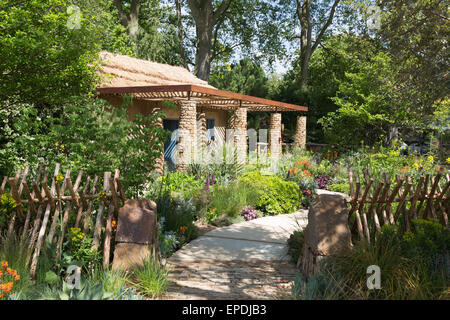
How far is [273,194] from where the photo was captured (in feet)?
26.2

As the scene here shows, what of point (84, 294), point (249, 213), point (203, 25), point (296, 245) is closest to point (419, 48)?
point (296, 245)

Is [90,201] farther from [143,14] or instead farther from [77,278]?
[143,14]

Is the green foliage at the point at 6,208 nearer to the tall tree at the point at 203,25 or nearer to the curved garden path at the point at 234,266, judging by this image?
the curved garden path at the point at 234,266

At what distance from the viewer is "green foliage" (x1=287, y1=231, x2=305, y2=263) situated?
4859mm

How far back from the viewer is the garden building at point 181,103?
1105 centimetres

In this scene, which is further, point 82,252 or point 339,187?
point 339,187

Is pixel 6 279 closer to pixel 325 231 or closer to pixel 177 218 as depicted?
pixel 177 218

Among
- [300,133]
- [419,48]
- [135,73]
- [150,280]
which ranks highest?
[135,73]

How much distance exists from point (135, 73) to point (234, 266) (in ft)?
37.0

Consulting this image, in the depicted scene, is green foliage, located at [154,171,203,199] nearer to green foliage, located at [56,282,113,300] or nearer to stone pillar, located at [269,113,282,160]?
green foliage, located at [56,282,113,300]

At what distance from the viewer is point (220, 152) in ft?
34.1

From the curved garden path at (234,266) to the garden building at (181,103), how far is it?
4.24 meters
